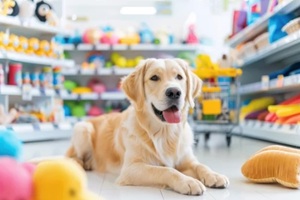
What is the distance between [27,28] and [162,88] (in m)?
4.07

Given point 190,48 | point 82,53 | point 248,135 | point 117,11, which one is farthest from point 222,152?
point 117,11

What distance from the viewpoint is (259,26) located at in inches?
218

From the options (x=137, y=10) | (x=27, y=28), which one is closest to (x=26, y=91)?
(x=27, y=28)

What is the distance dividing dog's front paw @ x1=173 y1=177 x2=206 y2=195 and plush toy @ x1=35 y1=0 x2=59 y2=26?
185 inches

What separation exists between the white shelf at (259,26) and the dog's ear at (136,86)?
2299mm

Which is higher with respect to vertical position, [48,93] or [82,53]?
[82,53]

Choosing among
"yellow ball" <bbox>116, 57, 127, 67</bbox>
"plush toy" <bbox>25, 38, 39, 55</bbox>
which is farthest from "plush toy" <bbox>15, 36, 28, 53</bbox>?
"yellow ball" <bbox>116, 57, 127, 67</bbox>

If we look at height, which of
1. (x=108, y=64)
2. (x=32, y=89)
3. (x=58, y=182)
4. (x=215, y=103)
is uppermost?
(x=108, y=64)

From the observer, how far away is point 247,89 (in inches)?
232

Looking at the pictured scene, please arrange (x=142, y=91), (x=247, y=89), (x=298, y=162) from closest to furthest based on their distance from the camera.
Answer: (x=298, y=162), (x=142, y=91), (x=247, y=89)

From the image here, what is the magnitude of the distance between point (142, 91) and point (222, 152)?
178 centimetres

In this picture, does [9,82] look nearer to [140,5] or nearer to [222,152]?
[222,152]

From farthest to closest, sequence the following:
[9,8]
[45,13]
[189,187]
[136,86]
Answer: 1. [45,13]
2. [9,8]
3. [136,86]
4. [189,187]

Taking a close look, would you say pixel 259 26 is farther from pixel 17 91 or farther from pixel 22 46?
pixel 17 91
